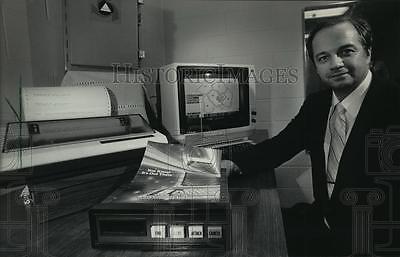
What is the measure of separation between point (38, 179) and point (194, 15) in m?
0.77

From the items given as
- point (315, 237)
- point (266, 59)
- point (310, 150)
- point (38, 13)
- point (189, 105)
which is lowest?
point (315, 237)

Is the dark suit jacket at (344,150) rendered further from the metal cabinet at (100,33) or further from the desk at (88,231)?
the metal cabinet at (100,33)

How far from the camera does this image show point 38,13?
0.99 m

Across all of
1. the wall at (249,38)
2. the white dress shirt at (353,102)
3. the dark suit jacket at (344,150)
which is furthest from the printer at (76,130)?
the white dress shirt at (353,102)

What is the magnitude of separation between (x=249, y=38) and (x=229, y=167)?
0.47 metres

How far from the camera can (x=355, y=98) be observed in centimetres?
110

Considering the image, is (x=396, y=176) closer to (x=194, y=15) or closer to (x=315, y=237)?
(x=315, y=237)

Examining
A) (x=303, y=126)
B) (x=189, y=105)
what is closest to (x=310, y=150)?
(x=303, y=126)

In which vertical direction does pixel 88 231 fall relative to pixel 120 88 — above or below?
below

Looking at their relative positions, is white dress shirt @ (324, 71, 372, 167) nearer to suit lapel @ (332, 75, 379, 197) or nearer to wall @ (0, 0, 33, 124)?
suit lapel @ (332, 75, 379, 197)

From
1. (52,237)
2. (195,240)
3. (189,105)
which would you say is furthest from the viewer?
(189,105)

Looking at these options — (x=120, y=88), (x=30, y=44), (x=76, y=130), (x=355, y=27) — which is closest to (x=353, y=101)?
(x=355, y=27)

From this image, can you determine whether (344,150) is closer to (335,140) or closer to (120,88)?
(335,140)

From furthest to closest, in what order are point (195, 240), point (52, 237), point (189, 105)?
point (189, 105) < point (52, 237) < point (195, 240)
